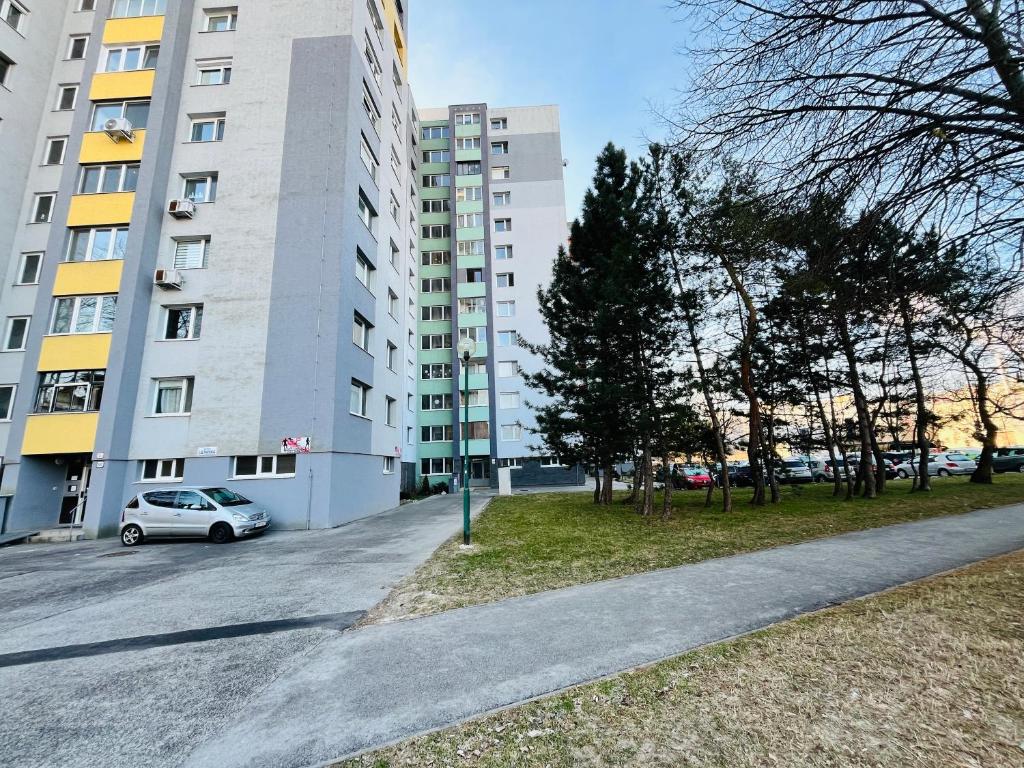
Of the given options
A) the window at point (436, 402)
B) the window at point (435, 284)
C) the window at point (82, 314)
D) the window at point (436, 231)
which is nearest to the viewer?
the window at point (82, 314)

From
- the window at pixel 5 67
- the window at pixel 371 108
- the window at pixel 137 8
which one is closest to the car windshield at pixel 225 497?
the window at pixel 371 108

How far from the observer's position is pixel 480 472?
3719 centimetres

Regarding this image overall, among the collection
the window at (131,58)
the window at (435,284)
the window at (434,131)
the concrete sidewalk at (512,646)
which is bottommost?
the concrete sidewalk at (512,646)

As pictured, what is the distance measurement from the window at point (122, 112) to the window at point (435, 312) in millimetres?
22122

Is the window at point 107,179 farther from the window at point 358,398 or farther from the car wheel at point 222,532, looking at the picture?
the car wheel at point 222,532

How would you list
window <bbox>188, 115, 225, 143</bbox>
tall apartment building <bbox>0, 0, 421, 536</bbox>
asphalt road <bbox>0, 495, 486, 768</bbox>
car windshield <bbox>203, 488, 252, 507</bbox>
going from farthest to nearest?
window <bbox>188, 115, 225, 143</bbox>, tall apartment building <bbox>0, 0, 421, 536</bbox>, car windshield <bbox>203, 488, 252, 507</bbox>, asphalt road <bbox>0, 495, 486, 768</bbox>

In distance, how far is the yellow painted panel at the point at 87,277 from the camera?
53.3ft

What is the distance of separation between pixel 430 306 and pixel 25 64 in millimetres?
24770

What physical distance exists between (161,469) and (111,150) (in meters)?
12.7

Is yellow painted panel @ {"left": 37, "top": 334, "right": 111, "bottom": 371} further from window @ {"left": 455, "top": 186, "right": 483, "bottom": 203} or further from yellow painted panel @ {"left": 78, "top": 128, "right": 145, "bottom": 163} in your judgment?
window @ {"left": 455, "top": 186, "right": 483, "bottom": 203}

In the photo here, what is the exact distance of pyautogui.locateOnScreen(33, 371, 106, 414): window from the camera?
1560 cm

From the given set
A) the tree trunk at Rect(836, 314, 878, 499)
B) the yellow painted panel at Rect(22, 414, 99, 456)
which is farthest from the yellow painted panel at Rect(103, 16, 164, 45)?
the tree trunk at Rect(836, 314, 878, 499)

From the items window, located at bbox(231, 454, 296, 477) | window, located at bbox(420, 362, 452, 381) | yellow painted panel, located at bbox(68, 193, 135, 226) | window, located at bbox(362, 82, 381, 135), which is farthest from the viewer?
window, located at bbox(420, 362, 452, 381)

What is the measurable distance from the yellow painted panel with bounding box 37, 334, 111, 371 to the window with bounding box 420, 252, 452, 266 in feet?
86.0
